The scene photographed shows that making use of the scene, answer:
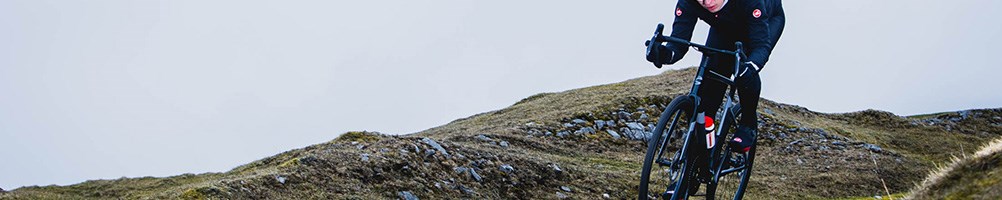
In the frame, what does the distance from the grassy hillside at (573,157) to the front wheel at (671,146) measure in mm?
4326

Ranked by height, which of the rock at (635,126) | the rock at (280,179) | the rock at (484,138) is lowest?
the rock at (280,179)

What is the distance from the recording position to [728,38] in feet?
33.2

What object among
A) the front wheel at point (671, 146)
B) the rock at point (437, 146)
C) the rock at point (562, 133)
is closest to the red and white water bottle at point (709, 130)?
the front wheel at point (671, 146)

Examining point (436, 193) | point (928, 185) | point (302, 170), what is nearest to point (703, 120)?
point (928, 185)

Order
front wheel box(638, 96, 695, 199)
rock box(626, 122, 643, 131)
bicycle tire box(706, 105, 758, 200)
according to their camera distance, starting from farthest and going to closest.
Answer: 1. rock box(626, 122, 643, 131)
2. bicycle tire box(706, 105, 758, 200)
3. front wheel box(638, 96, 695, 199)

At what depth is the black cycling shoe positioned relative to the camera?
10.5 m

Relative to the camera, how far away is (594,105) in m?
24.9

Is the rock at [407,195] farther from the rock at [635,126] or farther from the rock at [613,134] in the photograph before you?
the rock at [635,126]

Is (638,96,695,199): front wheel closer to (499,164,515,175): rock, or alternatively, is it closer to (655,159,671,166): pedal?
(655,159,671,166): pedal

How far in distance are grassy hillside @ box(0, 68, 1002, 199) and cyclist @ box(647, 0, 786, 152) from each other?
3.47 meters

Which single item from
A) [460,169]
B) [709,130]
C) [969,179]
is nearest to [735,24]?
[709,130]

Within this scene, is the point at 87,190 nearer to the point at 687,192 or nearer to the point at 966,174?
the point at 687,192

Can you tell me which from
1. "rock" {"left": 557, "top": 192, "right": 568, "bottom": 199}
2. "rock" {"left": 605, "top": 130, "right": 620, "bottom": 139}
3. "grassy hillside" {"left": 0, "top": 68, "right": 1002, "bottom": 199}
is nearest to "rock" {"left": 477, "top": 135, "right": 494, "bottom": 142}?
"grassy hillside" {"left": 0, "top": 68, "right": 1002, "bottom": 199}

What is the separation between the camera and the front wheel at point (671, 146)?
27.7ft
